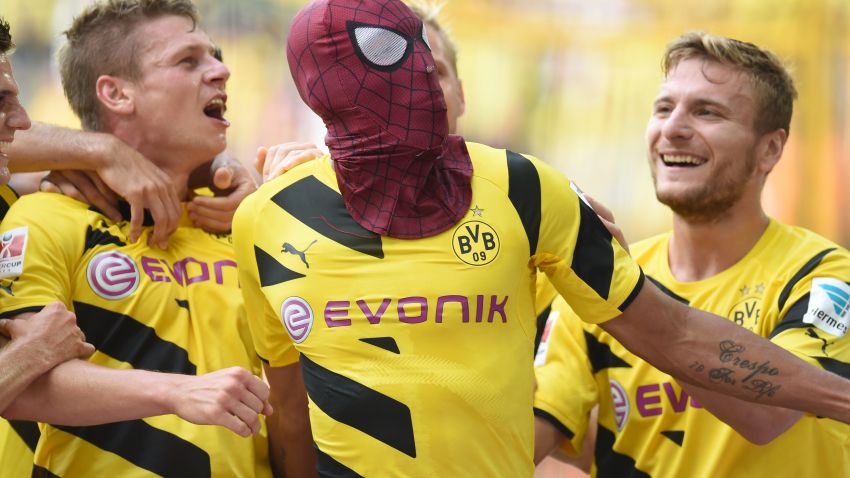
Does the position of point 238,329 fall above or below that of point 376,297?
below

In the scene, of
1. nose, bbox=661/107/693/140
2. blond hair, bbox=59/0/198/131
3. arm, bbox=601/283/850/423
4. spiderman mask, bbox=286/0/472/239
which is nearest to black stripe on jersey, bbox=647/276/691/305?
nose, bbox=661/107/693/140

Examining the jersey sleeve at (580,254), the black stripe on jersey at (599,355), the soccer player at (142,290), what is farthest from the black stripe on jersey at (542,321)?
the jersey sleeve at (580,254)

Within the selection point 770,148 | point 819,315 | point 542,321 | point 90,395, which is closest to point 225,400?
point 90,395

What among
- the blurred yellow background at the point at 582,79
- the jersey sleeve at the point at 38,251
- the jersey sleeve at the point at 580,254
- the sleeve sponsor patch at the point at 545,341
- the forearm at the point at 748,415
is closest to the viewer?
the jersey sleeve at the point at 580,254

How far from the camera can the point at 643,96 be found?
7184 millimetres

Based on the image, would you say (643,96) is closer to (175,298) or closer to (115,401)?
(175,298)

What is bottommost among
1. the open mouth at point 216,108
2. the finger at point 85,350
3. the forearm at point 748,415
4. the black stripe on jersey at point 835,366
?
the forearm at point 748,415

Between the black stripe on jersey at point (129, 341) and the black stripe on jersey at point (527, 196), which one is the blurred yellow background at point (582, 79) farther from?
the black stripe on jersey at point (527, 196)

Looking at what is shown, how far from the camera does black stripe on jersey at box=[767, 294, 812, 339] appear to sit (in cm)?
317

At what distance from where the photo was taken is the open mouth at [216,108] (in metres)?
3.44

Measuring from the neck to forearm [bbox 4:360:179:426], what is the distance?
193 cm

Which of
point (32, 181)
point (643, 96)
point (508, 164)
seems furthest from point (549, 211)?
point (643, 96)

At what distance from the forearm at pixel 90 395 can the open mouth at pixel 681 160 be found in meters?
2.00

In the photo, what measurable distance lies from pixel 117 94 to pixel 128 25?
24 centimetres
